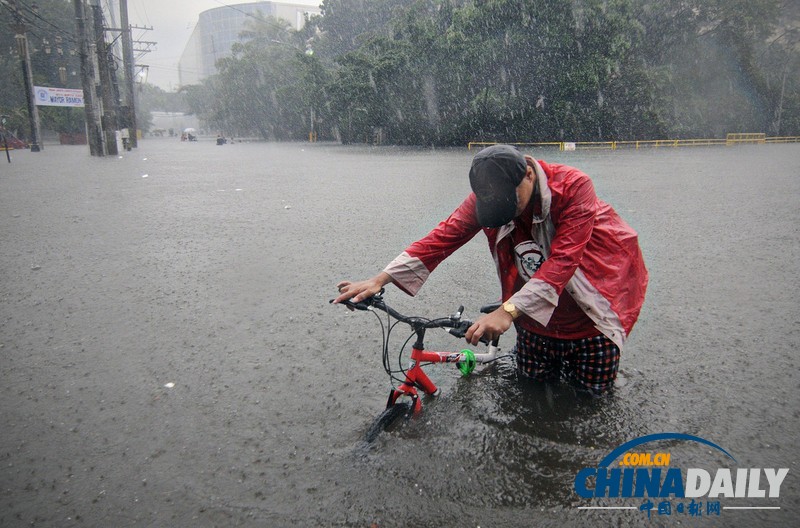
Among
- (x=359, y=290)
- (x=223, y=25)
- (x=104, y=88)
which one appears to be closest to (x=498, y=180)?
(x=359, y=290)

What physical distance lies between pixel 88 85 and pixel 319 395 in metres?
25.9

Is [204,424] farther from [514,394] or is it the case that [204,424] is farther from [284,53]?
[284,53]

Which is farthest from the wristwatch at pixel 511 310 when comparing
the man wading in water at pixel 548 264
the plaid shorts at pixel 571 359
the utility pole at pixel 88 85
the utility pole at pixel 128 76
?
the utility pole at pixel 128 76

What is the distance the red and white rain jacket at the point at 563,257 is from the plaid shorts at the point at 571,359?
0.33 ft

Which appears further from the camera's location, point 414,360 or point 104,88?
point 104,88

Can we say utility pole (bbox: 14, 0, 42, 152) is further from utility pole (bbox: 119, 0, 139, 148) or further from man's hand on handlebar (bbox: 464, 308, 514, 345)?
man's hand on handlebar (bbox: 464, 308, 514, 345)

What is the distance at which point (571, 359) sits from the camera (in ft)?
9.80

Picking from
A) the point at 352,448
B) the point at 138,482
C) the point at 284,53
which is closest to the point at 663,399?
the point at 352,448

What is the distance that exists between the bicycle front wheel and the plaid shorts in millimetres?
785

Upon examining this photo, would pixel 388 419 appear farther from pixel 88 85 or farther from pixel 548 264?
pixel 88 85

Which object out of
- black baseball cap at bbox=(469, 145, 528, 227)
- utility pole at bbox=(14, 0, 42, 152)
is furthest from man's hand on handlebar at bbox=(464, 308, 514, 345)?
utility pole at bbox=(14, 0, 42, 152)

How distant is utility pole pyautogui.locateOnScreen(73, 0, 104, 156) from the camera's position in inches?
906

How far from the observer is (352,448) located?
8.59 feet

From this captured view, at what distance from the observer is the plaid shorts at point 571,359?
286cm
